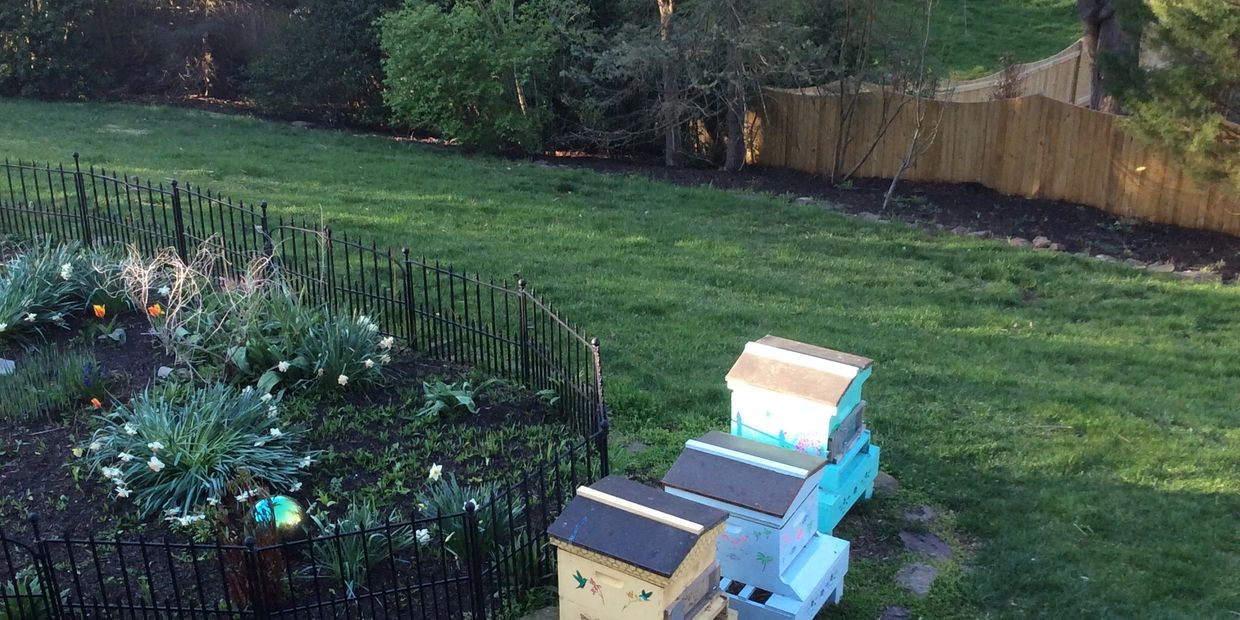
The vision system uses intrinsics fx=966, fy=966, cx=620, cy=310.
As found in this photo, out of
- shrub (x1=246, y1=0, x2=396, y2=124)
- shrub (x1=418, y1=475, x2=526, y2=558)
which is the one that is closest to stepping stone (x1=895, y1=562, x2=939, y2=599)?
shrub (x1=418, y1=475, x2=526, y2=558)

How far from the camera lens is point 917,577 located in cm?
477

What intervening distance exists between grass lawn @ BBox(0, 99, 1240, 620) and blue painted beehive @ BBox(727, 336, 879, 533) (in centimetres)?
42

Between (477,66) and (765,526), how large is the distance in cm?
1331

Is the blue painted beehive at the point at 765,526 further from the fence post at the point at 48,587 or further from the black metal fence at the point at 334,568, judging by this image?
the fence post at the point at 48,587

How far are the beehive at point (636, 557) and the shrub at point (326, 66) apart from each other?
1684 cm

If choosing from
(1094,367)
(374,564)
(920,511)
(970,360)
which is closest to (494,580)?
(374,564)

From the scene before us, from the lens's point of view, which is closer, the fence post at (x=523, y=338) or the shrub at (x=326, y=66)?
the fence post at (x=523, y=338)

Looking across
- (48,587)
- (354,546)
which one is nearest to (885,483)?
(354,546)

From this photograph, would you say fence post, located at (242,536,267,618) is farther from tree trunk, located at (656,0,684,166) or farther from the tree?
tree trunk, located at (656,0,684,166)

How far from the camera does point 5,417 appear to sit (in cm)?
586

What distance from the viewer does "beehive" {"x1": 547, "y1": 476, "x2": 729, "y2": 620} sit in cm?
353

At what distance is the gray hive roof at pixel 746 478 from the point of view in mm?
4070

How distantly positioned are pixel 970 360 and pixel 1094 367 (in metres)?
0.99

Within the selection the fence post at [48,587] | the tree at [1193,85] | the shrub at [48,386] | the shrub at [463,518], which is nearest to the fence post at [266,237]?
the shrub at [48,386]
